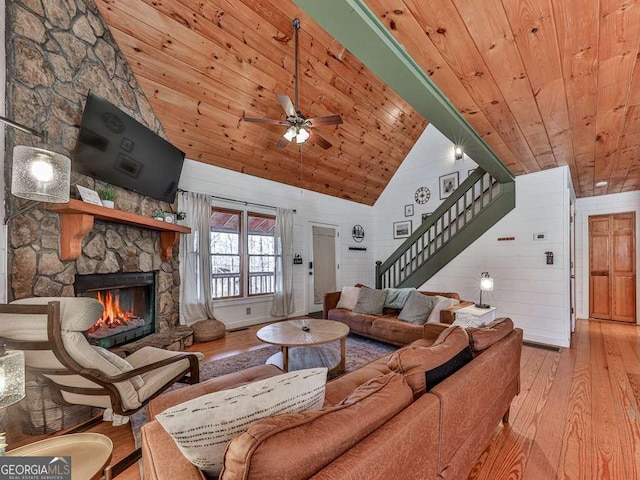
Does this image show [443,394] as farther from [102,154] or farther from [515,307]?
[515,307]

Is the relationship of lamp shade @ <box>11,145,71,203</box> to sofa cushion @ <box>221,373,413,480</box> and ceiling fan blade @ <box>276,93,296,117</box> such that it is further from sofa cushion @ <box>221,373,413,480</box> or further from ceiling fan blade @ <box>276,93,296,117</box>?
sofa cushion @ <box>221,373,413,480</box>

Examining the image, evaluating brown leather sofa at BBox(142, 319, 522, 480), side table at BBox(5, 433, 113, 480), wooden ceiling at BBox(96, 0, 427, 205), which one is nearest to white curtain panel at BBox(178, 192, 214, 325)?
wooden ceiling at BBox(96, 0, 427, 205)

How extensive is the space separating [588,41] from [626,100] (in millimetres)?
1050

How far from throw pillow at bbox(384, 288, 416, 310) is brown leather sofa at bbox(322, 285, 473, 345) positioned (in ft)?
0.29

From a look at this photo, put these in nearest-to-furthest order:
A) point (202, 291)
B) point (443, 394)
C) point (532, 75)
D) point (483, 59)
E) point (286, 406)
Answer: point (286, 406), point (443, 394), point (483, 59), point (532, 75), point (202, 291)

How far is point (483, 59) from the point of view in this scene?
1869 millimetres

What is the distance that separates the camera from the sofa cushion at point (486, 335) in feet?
5.46

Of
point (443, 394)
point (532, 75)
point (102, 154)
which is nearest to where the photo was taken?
point (443, 394)

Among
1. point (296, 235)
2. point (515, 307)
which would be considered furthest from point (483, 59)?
point (296, 235)

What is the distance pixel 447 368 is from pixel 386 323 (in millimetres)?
2389

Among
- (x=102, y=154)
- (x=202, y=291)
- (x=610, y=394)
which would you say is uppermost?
(x=102, y=154)

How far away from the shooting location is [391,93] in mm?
4566

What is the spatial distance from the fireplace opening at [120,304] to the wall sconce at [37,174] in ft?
3.85

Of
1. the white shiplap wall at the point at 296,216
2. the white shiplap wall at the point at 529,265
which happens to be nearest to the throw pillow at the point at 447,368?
the white shiplap wall at the point at 529,265
